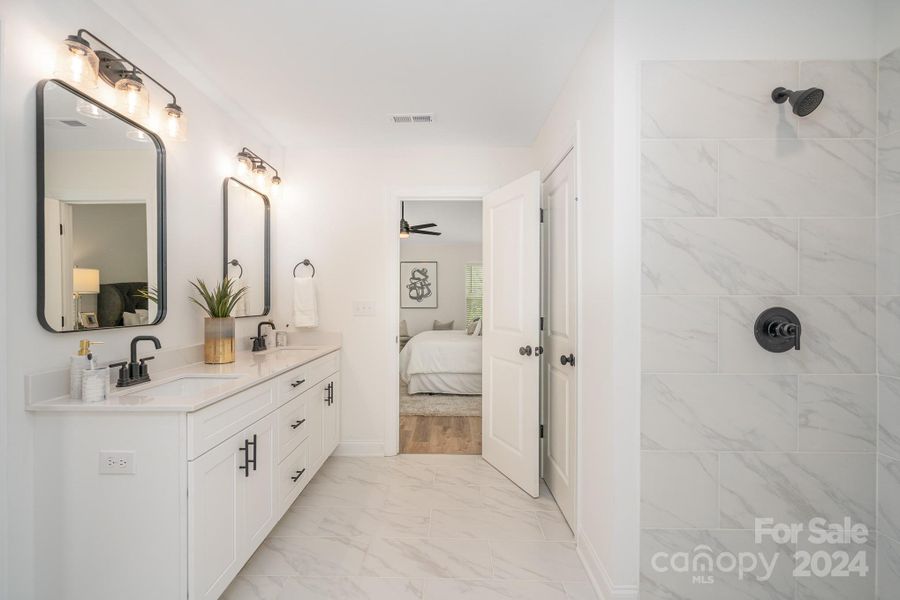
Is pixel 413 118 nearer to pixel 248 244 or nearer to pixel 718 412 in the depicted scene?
pixel 248 244

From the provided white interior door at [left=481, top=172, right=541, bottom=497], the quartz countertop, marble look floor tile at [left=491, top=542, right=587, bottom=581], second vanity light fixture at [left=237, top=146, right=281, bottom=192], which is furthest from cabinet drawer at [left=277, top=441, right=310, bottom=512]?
second vanity light fixture at [left=237, top=146, right=281, bottom=192]

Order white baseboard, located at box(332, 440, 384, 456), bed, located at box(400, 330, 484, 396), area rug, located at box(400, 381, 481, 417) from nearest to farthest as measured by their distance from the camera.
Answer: white baseboard, located at box(332, 440, 384, 456), area rug, located at box(400, 381, 481, 417), bed, located at box(400, 330, 484, 396)

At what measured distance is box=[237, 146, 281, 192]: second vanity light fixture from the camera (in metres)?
2.74

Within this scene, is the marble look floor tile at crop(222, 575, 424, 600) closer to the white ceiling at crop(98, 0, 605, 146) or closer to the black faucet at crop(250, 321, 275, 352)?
the black faucet at crop(250, 321, 275, 352)

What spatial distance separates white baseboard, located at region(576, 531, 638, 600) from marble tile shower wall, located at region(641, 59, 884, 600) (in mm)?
85

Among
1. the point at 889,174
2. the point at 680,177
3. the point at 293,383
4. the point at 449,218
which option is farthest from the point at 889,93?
the point at 449,218

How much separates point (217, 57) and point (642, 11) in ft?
6.46

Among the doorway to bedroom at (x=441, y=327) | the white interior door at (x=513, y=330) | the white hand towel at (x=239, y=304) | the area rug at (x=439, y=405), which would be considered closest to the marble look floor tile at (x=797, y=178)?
the white interior door at (x=513, y=330)

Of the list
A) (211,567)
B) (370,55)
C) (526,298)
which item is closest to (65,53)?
(370,55)

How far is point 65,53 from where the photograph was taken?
1.50 metres

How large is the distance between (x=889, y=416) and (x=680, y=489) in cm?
80

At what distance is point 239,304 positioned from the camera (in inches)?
109

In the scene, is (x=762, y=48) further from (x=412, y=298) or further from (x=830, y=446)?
(x=412, y=298)

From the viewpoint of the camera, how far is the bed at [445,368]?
5020mm
